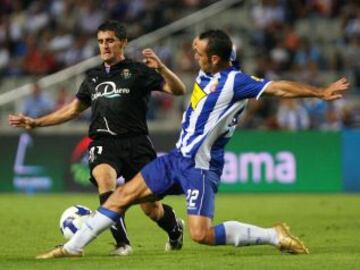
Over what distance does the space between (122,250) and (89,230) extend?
2.87 ft

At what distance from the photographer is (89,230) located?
1041 centimetres

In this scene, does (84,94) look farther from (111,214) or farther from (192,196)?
(192,196)

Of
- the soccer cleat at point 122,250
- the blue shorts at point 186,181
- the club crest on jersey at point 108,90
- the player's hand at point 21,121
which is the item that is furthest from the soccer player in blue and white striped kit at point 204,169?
the player's hand at point 21,121

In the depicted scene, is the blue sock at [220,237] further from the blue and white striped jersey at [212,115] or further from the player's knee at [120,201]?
the player's knee at [120,201]

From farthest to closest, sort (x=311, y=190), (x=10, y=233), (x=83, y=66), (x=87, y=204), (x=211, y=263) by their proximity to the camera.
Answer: (x=83, y=66) → (x=311, y=190) → (x=87, y=204) → (x=10, y=233) → (x=211, y=263)

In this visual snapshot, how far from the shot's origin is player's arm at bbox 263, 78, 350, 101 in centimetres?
977

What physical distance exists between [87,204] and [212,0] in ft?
35.4

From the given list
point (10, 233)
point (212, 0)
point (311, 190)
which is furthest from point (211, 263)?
point (212, 0)

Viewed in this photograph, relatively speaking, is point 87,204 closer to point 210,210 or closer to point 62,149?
point 62,149

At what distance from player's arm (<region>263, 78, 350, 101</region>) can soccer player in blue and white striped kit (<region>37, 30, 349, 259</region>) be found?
20 cm

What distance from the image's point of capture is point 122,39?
450 inches

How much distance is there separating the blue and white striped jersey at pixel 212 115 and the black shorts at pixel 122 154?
1.08m

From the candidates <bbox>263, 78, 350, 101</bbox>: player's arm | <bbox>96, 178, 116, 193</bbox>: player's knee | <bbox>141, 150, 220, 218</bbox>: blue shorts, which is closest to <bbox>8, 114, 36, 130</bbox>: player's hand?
<bbox>96, 178, 116, 193</bbox>: player's knee

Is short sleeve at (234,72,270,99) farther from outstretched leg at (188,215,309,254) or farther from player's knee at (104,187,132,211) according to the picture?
player's knee at (104,187,132,211)
